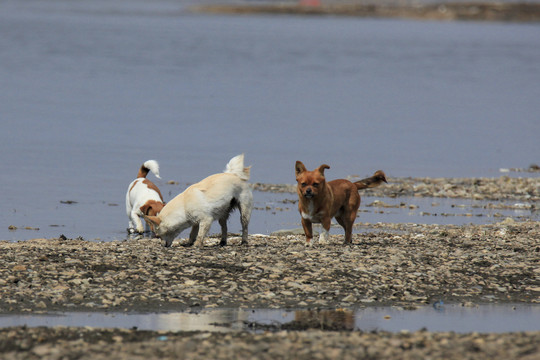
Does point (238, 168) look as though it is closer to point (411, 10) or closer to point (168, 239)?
point (168, 239)

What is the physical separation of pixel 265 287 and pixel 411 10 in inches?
4880

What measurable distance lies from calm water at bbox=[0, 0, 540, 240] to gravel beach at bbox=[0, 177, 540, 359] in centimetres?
364

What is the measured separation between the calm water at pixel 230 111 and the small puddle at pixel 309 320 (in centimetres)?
612

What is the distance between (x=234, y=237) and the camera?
15.0m

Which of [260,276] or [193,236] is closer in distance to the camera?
[260,276]

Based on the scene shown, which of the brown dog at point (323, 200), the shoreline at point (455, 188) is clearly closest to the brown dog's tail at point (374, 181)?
the brown dog at point (323, 200)

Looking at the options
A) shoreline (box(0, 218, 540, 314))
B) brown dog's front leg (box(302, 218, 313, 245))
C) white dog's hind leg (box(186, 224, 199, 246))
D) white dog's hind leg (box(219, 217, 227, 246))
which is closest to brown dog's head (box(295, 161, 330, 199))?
brown dog's front leg (box(302, 218, 313, 245))

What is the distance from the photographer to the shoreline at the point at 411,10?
119500mm

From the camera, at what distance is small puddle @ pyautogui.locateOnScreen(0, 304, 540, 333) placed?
9.11 meters

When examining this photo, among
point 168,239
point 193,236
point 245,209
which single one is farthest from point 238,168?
point 168,239

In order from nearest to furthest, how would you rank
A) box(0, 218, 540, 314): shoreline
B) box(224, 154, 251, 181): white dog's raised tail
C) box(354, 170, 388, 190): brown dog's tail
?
1. box(0, 218, 540, 314): shoreline
2. box(224, 154, 251, 181): white dog's raised tail
3. box(354, 170, 388, 190): brown dog's tail

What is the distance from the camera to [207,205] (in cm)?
1307

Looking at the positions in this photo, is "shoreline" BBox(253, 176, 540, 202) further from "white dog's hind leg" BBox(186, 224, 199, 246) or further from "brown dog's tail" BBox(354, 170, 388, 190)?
"white dog's hind leg" BBox(186, 224, 199, 246)

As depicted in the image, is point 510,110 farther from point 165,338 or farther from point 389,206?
point 165,338
